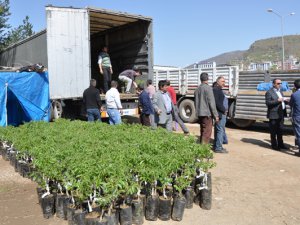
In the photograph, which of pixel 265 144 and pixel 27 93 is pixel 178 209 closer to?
pixel 265 144

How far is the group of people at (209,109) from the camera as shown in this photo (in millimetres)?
7484

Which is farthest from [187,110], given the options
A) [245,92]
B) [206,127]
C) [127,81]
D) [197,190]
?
[197,190]

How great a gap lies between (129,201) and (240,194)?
191 cm

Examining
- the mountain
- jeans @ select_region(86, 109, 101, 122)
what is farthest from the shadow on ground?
the mountain

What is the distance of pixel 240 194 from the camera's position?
5.18 meters

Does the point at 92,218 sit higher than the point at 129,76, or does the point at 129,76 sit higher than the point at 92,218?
the point at 129,76

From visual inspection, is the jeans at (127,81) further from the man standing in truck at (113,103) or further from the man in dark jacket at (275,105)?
the man in dark jacket at (275,105)

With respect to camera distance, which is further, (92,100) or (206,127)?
(92,100)

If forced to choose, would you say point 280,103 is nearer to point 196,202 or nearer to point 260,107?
point 260,107

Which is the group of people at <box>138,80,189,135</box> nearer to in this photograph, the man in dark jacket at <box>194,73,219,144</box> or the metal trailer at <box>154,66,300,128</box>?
the man in dark jacket at <box>194,73,219,144</box>

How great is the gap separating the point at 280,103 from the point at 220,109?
1374 mm

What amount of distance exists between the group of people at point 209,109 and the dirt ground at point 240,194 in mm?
470

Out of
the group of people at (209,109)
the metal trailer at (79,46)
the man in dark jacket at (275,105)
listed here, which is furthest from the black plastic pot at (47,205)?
the metal trailer at (79,46)

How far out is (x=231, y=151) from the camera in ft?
27.0
